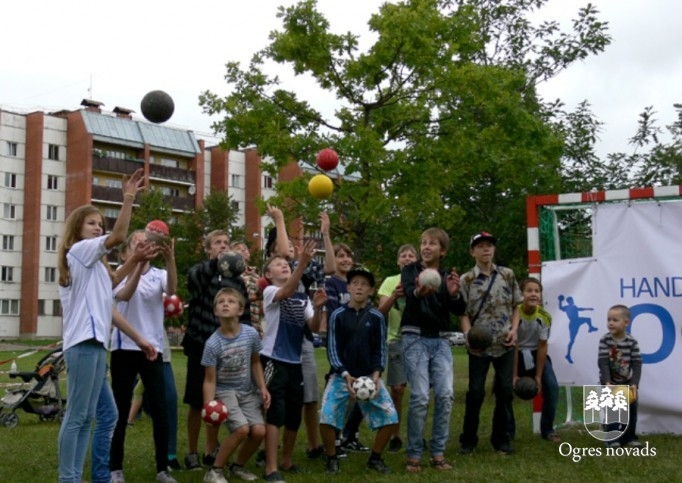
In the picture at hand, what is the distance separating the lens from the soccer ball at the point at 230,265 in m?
7.26

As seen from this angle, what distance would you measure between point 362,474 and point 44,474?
2.78 meters

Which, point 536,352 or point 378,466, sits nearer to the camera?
point 378,466

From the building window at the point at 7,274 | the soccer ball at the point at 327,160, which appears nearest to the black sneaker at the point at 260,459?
the soccer ball at the point at 327,160

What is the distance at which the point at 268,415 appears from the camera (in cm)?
709

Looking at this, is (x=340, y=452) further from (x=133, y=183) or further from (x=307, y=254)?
(x=133, y=183)

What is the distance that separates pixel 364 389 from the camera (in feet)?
23.1

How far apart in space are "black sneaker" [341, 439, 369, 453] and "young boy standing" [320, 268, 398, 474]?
119cm

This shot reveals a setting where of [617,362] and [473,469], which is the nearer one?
[473,469]

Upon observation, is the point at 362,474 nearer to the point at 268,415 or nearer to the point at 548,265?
the point at 268,415

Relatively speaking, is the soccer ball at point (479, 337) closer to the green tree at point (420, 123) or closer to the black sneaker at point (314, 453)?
the black sneaker at point (314, 453)

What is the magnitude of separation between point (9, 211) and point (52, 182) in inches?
159

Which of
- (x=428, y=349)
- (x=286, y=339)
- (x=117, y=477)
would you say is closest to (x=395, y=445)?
(x=428, y=349)

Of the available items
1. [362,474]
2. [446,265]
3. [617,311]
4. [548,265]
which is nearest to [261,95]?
[446,265]

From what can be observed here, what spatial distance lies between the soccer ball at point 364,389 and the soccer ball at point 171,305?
1.76 meters
